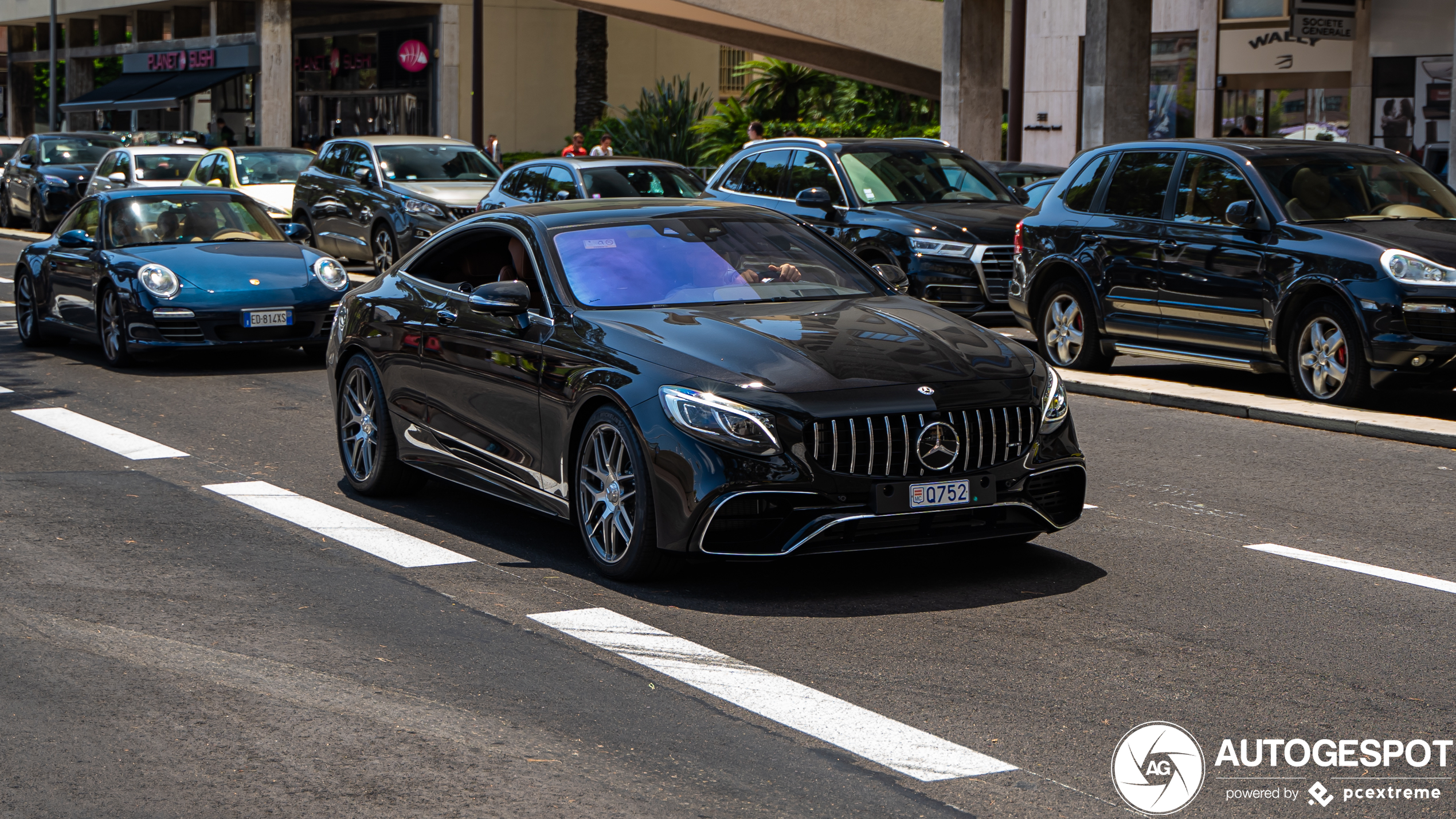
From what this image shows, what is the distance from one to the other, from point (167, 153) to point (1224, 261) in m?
19.7

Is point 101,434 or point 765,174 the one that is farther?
point 765,174

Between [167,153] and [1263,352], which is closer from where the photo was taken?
[1263,352]

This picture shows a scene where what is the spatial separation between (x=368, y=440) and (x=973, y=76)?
84.7 ft

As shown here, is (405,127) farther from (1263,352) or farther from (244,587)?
(244,587)

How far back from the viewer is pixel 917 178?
17.3m

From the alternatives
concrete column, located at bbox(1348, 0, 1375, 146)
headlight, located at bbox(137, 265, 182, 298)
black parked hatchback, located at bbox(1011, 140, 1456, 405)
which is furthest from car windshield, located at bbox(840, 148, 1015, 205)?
concrete column, located at bbox(1348, 0, 1375, 146)

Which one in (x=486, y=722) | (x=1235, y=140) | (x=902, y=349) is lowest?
(x=486, y=722)

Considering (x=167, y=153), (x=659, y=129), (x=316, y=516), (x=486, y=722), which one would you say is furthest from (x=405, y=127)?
(x=486, y=722)

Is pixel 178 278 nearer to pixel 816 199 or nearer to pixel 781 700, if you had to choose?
pixel 816 199

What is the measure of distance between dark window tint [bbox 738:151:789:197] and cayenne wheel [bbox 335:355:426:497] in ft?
30.7

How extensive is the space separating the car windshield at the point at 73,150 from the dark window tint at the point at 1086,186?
2543cm

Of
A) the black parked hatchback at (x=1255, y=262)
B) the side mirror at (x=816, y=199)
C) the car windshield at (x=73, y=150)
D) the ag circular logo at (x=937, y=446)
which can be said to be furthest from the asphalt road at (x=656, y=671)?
the car windshield at (x=73, y=150)

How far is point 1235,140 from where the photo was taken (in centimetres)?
1309

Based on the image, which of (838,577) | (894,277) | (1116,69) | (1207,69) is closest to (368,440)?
(894,277)
